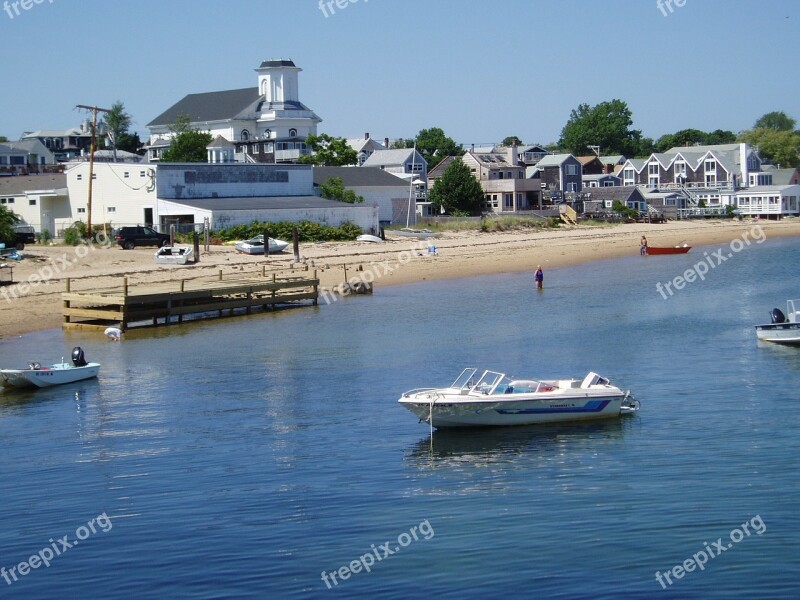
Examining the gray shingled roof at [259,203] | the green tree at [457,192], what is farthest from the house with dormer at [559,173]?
the gray shingled roof at [259,203]

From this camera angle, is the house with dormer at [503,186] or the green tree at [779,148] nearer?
the house with dormer at [503,186]

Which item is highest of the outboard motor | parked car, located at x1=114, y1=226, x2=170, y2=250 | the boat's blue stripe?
parked car, located at x1=114, y1=226, x2=170, y2=250

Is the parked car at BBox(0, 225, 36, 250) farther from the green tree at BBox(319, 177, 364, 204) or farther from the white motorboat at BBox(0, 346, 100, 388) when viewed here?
the white motorboat at BBox(0, 346, 100, 388)

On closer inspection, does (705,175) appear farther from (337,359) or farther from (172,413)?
(172,413)

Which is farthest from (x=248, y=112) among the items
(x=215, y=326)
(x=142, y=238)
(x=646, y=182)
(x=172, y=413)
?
(x=172, y=413)

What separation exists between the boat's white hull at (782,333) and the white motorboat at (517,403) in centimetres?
1223

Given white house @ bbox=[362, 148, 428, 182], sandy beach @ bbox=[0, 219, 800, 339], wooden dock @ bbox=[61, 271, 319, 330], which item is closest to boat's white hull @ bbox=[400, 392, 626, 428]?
wooden dock @ bbox=[61, 271, 319, 330]

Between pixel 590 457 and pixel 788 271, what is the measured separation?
163 ft

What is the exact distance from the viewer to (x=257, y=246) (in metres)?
67.3

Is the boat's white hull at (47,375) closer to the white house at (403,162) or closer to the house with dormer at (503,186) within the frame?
the house with dormer at (503,186)

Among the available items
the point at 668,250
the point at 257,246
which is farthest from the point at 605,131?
the point at 257,246

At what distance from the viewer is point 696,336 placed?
133 ft

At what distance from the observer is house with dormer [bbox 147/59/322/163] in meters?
126

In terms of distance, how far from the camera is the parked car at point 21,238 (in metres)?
63.6
